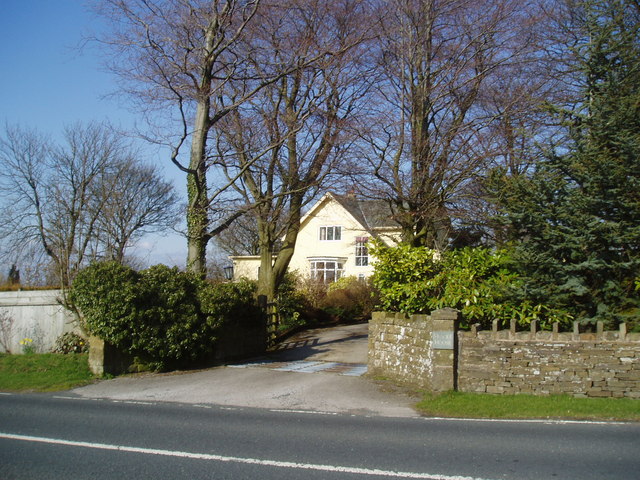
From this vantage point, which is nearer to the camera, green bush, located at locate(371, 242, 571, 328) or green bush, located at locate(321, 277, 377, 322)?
green bush, located at locate(371, 242, 571, 328)

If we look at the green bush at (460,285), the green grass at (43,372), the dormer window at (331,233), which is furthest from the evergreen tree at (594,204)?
the dormer window at (331,233)

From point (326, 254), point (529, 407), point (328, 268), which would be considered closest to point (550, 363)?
point (529, 407)

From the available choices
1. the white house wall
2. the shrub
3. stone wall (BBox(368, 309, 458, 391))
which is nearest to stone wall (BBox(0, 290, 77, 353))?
the shrub

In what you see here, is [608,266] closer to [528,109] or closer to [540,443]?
[540,443]

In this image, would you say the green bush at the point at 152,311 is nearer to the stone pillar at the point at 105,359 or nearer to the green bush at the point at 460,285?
the stone pillar at the point at 105,359

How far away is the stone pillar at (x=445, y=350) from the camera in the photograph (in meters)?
Answer: 11.0

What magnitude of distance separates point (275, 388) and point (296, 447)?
4.92 metres

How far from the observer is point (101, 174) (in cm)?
3234

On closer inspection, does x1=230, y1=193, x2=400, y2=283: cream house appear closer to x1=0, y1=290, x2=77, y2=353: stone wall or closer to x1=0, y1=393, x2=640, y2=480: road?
x1=0, y1=290, x2=77, y2=353: stone wall

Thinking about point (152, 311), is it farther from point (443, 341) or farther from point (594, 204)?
point (594, 204)

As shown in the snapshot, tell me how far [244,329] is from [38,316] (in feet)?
18.7

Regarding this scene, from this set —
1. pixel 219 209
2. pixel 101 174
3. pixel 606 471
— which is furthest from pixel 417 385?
pixel 101 174

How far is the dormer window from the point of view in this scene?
44375mm

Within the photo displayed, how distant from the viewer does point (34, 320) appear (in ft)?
55.2
